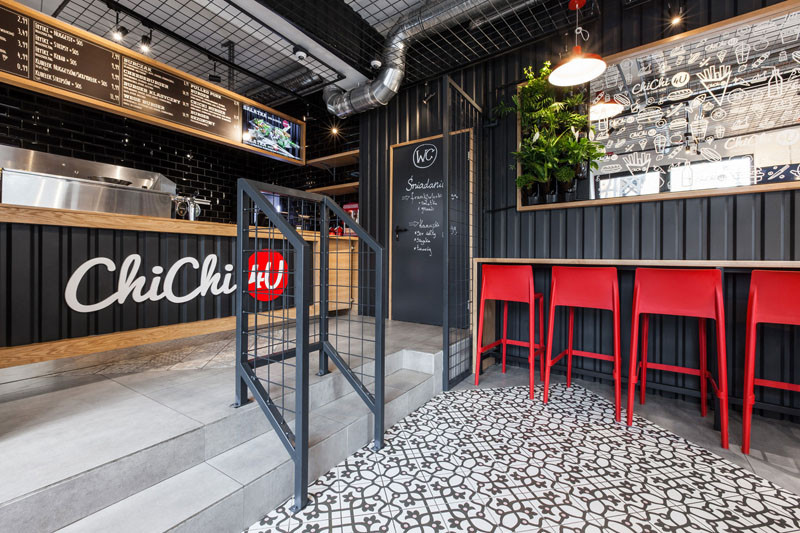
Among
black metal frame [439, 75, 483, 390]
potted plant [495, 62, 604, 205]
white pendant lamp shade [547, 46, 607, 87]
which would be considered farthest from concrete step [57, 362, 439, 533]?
white pendant lamp shade [547, 46, 607, 87]

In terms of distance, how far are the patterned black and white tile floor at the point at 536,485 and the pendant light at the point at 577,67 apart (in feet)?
7.51

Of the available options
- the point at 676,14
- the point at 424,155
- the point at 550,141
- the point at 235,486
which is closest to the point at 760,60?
the point at 676,14

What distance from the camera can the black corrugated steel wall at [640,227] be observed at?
2.36 metres

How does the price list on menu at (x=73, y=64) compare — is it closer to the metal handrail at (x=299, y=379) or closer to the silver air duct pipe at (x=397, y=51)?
the silver air duct pipe at (x=397, y=51)

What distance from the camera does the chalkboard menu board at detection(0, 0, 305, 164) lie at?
2.81m

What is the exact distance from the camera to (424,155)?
12.9ft

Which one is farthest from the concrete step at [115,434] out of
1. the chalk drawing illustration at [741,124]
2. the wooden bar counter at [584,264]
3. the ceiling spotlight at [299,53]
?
the chalk drawing illustration at [741,124]

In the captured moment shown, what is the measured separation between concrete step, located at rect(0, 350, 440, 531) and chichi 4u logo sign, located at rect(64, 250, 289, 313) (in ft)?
1.68

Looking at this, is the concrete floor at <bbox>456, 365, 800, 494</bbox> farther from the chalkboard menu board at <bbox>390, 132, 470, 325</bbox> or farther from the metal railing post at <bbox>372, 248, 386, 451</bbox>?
the chalkboard menu board at <bbox>390, 132, 470, 325</bbox>

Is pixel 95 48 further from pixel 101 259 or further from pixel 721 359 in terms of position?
pixel 721 359

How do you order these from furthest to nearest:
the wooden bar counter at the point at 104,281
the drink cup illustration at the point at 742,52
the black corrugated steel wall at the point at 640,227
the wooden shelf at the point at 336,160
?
the wooden shelf at the point at 336,160, the drink cup illustration at the point at 742,52, the black corrugated steel wall at the point at 640,227, the wooden bar counter at the point at 104,281

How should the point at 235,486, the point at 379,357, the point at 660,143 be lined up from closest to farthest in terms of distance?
the point at 235,486
the point at 379,357
the point at 660,143

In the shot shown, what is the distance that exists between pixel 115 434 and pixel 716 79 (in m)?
4.14

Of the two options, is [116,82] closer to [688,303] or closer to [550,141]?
[550,141]
